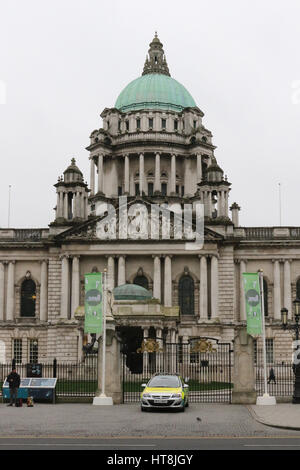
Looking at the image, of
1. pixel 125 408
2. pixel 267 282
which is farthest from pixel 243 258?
pixel 125 408

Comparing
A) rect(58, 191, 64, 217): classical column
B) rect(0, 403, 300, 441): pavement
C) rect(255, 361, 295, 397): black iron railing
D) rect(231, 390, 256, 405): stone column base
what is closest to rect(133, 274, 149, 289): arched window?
rect(58, 191, 64, 217): classical column

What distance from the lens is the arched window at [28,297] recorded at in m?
73.6

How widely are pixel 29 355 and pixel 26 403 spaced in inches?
1422

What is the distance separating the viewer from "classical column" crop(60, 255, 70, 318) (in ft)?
228

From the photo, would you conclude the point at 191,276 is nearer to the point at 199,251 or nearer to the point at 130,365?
the point at 199,251

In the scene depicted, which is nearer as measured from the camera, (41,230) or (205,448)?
(205,448)

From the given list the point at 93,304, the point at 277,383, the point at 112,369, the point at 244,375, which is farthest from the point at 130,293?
the point at 244,375

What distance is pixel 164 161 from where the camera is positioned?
87750mm

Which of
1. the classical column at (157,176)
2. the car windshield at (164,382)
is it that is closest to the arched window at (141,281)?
the classical column at (157,176)

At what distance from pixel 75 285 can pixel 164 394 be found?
39.5m

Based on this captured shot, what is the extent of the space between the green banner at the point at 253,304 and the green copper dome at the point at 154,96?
55157 millimetres

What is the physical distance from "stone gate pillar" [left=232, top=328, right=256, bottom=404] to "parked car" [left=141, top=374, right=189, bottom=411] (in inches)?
162

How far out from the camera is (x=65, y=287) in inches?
2766

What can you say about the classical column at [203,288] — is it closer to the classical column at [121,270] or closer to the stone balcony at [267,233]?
the stone balcony at [267,233]
